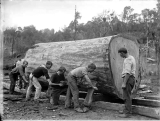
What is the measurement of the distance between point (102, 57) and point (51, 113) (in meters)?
2.02

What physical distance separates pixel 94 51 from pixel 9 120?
287 centimetres

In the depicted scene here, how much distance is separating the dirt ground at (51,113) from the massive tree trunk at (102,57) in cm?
78

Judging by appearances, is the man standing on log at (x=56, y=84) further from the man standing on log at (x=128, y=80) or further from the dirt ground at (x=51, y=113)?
the man standing on log at (x=128, y=80)

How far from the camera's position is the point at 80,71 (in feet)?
18.1

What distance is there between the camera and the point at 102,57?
18.7ft

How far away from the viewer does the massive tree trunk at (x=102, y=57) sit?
5.63 m

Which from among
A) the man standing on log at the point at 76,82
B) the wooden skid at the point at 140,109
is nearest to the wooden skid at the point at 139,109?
the wooden skid at the point at 140,109

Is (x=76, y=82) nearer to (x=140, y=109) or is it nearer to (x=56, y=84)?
(x=56, y=84)

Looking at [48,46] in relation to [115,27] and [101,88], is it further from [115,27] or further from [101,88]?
[115,27]

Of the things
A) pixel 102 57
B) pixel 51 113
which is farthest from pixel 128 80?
pixel 51 113

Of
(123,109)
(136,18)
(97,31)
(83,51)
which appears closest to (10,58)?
(97,31)

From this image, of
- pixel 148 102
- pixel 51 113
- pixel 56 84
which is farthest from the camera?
pixel 56 84

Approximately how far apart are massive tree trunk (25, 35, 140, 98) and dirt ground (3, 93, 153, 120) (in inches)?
30.8

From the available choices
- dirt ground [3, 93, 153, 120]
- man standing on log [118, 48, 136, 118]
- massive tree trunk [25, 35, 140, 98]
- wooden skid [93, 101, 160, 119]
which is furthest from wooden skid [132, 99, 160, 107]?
man standing on log [118, 48, 136, 118]
